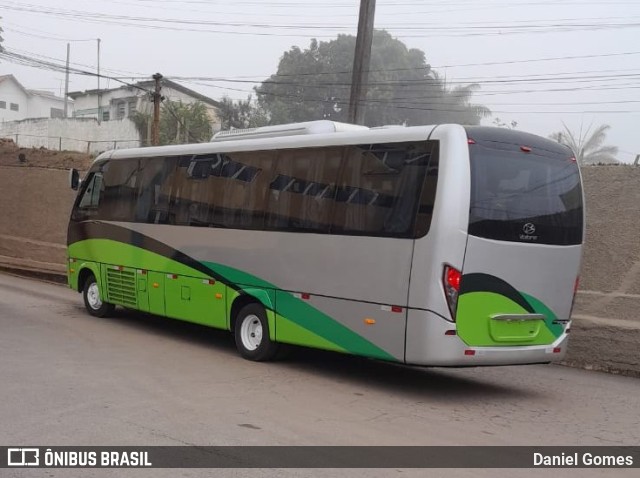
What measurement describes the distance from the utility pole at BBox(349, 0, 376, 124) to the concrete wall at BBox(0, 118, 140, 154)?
30.2m

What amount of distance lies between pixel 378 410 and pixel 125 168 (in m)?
7.36

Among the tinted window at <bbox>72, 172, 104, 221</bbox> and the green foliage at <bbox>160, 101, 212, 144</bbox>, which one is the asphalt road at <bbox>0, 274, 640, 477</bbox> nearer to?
the tinted window at <bbox>72, 172, 104, 221</bbox>

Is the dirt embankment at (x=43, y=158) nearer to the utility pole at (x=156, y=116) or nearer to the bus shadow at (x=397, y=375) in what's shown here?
the utility pole at (x=156, y=116)

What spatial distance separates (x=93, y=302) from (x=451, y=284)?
8.29 m

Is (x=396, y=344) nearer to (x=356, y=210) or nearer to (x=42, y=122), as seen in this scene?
(x=356, y=210)

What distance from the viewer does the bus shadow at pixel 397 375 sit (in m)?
8.52

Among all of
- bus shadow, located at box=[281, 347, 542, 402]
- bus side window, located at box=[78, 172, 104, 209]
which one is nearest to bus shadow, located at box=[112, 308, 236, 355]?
bus shadow, located at box=[281, 347, 542, 402]

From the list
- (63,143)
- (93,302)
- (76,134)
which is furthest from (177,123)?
(93,302)

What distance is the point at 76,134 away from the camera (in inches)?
1857

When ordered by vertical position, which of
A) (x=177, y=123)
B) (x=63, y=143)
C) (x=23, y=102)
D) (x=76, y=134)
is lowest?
(x=63, y=143)

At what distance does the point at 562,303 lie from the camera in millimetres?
8344

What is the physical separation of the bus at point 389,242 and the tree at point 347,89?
3928 centimetres

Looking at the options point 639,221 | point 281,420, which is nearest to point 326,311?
point 281,420

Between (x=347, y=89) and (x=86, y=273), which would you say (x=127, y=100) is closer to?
(x=347, y=89)
